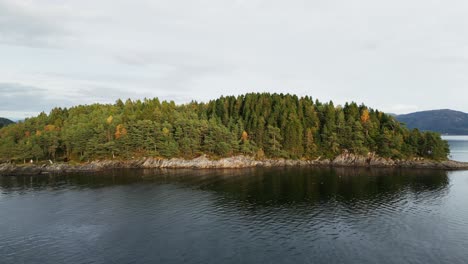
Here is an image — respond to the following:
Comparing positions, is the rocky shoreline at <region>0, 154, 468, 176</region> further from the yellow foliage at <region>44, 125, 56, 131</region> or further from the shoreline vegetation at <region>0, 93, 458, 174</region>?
the yellow foliage at <region>44, 125, 56, 131</region>

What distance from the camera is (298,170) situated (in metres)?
128

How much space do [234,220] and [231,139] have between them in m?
78.3

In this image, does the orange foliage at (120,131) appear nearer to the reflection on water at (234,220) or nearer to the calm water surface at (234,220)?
the reflection on water at (234,220)

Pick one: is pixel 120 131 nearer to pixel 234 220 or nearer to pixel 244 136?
pixel 244 136

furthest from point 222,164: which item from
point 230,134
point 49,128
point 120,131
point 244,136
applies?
point 49,128

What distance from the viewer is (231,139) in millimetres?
138875

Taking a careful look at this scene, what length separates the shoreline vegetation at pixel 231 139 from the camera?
13500 centimetres

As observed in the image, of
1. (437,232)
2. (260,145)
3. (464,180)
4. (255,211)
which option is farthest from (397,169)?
(255,211)

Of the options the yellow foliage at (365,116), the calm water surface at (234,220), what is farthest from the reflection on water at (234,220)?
the yellow foliage at (365,116)

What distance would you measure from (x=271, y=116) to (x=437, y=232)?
103482 mm

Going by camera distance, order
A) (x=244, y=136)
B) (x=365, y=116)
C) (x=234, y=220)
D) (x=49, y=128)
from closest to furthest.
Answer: (x=234, y=220) < (x=244, y=136) < (x=49, y=128) < (x=365, y=116)

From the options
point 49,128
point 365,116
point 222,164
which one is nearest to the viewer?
point 222,164

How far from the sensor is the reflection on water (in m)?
46.6

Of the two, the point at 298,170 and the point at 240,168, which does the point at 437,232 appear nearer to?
the point at 298,170
